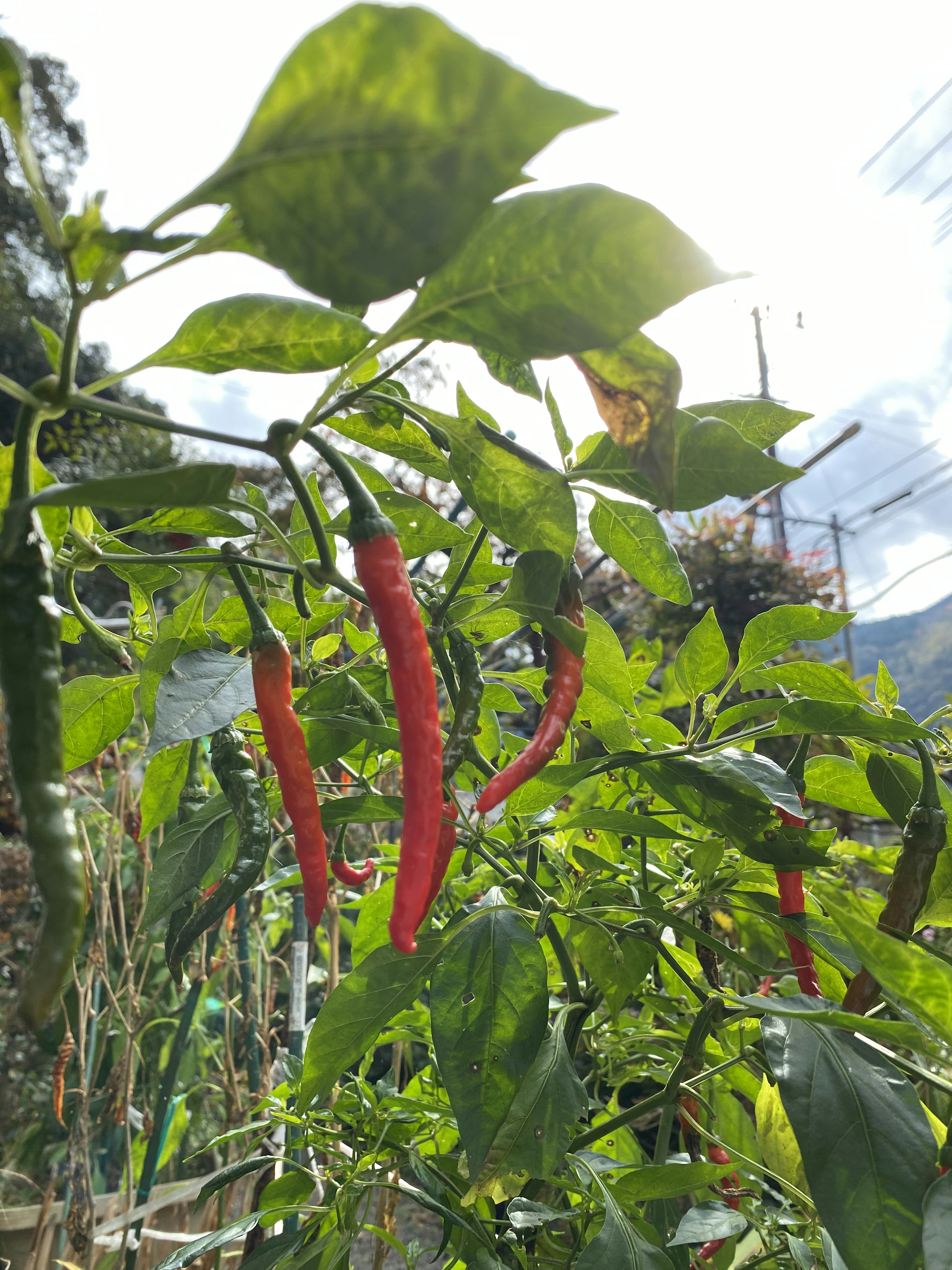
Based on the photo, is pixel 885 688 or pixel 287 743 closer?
pixel 287 743

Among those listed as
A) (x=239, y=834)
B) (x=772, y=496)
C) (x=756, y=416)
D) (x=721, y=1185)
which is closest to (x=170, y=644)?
(x=239, y=834)

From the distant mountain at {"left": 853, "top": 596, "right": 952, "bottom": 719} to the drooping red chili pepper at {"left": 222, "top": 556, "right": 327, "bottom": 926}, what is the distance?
10269 mm

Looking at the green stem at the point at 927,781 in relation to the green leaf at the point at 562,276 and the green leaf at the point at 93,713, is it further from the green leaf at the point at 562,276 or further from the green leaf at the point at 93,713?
the green leaf at the point at 93,713

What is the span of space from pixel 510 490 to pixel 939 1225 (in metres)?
Result: 0.41

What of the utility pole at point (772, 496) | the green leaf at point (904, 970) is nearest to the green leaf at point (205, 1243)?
the green leaf at point (904, 970)

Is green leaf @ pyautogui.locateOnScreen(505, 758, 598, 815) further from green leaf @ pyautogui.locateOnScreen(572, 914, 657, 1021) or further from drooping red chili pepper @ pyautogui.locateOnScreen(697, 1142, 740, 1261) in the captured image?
drooping red chili pepper @ pyautogui.locateOnScreen(697, 1142, 740, 1261)

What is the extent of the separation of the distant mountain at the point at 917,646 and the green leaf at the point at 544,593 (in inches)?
403

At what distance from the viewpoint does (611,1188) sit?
0.57m

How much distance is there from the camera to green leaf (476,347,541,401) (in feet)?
1.48

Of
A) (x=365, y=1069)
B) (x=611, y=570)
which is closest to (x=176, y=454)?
(x=611, y=570)

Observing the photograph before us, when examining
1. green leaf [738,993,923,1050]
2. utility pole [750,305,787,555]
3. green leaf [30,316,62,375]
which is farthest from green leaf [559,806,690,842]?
utility pole [750,305,787,555]

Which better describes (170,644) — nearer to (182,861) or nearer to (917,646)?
(182,861)

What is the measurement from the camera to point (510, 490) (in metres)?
0.47

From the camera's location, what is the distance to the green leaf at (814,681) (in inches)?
22.6
